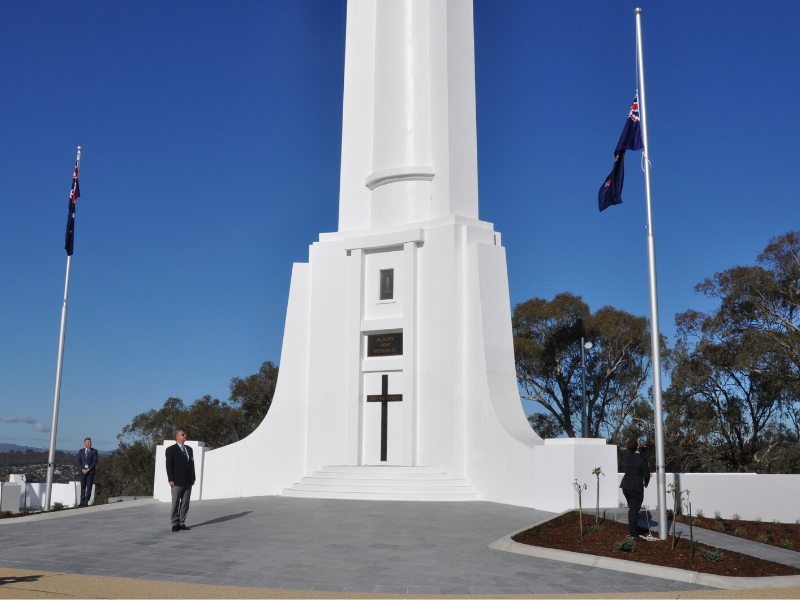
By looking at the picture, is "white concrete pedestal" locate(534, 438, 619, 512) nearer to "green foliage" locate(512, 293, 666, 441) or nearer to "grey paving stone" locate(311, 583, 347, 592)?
"grey paving stone" locate(311, 583, 347, 592)

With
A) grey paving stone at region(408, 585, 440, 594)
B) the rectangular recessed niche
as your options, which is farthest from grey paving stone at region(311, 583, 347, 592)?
the rectangular recessed niche

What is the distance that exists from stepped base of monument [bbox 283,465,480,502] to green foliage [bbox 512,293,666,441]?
75.1 ft

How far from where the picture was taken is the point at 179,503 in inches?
460

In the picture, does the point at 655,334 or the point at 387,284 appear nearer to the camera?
the point at 655,334

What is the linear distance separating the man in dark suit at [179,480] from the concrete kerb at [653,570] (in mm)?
4878

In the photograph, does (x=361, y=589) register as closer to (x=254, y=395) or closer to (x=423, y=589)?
(x=423, y=589)

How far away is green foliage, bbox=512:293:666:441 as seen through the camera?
126 ft

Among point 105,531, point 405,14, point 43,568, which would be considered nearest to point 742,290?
point 405,14

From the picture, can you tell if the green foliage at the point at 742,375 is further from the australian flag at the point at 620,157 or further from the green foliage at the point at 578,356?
the australian flag at the point at 620,157

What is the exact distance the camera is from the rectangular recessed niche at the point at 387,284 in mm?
18594

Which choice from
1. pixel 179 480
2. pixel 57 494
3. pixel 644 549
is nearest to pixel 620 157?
pixel 644 549

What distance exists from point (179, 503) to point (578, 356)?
30670 mm

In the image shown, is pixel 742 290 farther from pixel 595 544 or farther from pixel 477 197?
pixel 595 544

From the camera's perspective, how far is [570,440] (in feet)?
45.7
